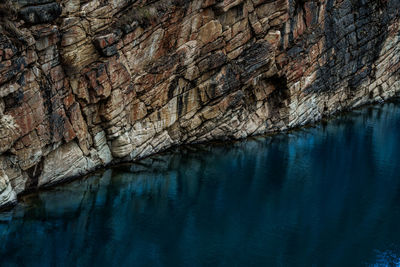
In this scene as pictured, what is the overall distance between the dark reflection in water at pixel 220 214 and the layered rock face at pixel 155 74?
7.97 feet

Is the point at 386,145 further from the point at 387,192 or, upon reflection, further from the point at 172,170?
the point at 172,170

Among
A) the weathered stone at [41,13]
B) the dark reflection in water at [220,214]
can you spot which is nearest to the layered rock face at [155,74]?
the weathered stone at [41,13]

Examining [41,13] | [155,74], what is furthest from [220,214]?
[41,13]

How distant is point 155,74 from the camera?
120 feet

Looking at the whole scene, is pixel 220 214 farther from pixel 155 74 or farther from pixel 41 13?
pixel 41 13

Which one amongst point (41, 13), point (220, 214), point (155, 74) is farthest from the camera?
point (155, 74)

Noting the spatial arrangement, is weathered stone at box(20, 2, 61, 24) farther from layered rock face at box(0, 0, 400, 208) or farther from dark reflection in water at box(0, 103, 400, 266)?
dark reflection in water at box(0, 103, 400, 266)

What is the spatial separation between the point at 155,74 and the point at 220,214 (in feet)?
44.3

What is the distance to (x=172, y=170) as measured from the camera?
124 ft

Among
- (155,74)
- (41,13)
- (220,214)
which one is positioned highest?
(41,13)

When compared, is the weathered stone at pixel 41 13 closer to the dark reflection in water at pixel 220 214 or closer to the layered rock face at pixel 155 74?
the layered rock face at pixel 155 74

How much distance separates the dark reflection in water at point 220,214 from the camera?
2498cm

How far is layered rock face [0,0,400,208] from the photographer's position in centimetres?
2809

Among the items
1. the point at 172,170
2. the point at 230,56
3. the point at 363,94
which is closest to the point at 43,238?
the point at 172,170
